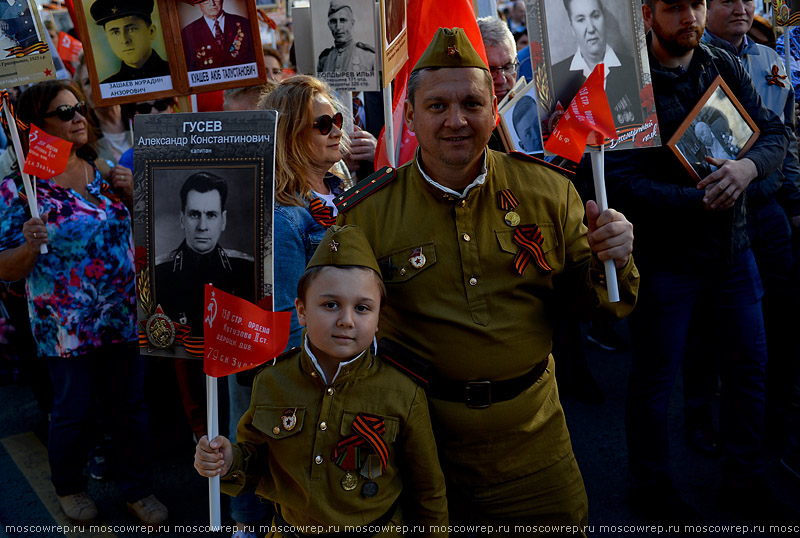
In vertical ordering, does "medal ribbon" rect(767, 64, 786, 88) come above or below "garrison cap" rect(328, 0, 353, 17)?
below

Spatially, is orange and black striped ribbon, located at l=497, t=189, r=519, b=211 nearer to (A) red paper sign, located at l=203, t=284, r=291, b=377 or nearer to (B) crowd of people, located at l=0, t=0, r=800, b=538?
(B) crowd of people, located at l=0, t=0, r=800, b=538

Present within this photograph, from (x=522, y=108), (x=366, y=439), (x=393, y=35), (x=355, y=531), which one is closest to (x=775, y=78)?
(x=522, y=108)

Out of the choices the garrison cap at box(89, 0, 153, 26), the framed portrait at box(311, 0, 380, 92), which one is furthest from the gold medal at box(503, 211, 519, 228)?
the garrison cap at box(89, 0, 153, 26)

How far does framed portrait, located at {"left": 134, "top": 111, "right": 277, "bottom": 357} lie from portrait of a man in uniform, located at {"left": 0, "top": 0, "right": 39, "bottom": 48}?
65.5 inches

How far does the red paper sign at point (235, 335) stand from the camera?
204cm

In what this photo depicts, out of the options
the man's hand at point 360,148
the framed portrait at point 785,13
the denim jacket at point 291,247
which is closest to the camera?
the denim jacket at point 291,247

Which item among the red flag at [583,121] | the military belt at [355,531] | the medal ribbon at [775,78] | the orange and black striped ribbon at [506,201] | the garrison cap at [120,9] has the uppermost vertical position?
the garrison cap at [120,9]

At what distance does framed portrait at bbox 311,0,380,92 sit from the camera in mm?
3527

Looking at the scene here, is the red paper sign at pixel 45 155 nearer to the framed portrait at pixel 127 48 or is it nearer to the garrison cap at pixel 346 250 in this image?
the framed portrait at pixel 127 48

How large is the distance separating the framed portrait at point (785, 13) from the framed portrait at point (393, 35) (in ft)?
9.80

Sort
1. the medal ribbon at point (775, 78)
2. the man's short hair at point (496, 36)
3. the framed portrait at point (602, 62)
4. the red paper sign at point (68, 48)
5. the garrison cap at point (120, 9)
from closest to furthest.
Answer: the framed portrait at point (602, 62), the garrison cap at point (120, 9), the man's short hair at point (496, 36), the medal ribbon at point (775, 78), the red paper sign at point (68, 48)

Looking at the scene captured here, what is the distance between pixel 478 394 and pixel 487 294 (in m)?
0.31

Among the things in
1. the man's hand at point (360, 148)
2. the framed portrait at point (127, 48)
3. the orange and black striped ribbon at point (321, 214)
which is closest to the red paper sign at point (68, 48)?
the framed portrait at point (127, 48)

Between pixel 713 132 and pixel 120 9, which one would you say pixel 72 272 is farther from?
pixel 713 132
